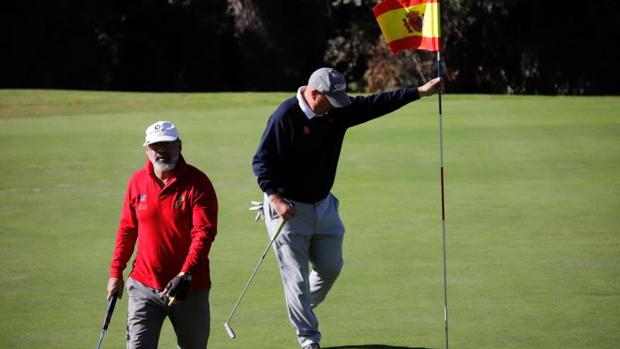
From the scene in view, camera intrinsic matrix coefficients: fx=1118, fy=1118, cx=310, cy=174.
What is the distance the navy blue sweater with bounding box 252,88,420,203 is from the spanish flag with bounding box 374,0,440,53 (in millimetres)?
1266

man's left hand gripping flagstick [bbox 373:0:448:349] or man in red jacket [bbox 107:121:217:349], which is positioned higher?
man's left hand gripping flagstick [bbox 373:0:448:349]

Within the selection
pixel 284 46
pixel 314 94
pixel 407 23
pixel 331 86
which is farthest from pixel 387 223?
pixel 284 46

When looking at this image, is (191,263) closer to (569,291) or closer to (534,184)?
(569,291)

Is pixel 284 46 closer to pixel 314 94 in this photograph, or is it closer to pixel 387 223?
pixel 387 223

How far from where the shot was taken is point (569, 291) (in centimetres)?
998

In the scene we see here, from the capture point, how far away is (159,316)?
6926 millimetres

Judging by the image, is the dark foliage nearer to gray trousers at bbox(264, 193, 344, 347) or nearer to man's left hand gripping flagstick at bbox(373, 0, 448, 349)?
man's left hand gripping flagstick at bbox(373, 0, 448, 349)

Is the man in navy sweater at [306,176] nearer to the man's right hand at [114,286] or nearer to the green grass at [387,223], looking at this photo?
the green grass at [387,223]

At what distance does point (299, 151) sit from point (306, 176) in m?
0.20

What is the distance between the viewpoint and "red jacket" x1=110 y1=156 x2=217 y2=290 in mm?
6785

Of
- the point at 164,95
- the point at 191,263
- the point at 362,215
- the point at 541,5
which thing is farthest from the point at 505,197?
the point at 541,5

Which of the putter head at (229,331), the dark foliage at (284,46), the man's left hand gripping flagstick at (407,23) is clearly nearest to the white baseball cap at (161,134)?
the putter head at (229,331)

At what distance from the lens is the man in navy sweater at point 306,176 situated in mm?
8070

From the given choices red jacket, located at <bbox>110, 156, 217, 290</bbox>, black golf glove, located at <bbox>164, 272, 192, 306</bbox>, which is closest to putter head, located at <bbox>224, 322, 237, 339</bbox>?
red jacket, located at <bbox>110, 156, 217, 290</bbox>
